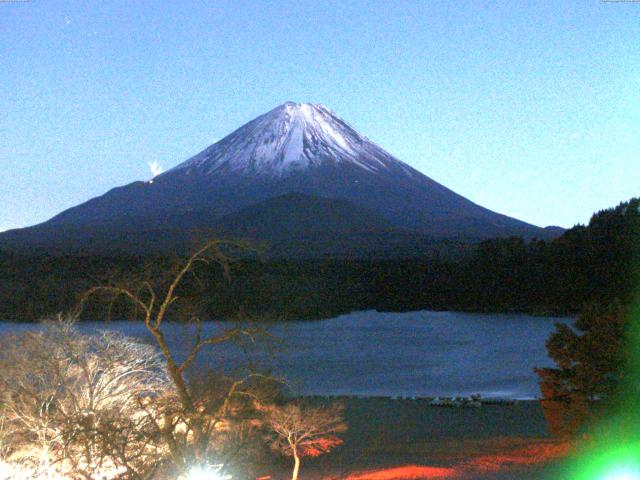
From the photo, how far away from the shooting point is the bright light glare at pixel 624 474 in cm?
766

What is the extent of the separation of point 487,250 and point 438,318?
167 inches

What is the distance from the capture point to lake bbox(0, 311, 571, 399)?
19.3 metres

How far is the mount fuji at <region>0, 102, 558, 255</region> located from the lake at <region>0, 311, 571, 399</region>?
13790 millimetres

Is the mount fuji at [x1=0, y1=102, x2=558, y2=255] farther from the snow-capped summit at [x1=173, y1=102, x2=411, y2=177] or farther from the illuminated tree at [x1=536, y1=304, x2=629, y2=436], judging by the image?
the illuminated tree at [x1=536, y1=304, x2=629, y2=436]

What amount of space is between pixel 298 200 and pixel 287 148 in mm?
6980

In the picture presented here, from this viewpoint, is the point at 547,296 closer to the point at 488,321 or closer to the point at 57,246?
the point at 488,321

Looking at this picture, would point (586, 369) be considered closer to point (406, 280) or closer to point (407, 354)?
point (407, 354)

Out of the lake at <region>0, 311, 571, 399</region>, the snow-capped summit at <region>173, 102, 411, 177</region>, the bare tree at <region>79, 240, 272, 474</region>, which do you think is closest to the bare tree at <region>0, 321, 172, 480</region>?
the bare tree at <region>79, 240, 272, 474</region>

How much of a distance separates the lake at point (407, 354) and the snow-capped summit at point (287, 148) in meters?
21.6

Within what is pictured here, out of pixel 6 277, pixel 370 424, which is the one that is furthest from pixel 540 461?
pixel 6 277

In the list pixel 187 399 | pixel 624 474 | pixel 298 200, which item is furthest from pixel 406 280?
pixel 187 399

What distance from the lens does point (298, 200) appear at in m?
56.8

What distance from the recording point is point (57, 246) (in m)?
44.4

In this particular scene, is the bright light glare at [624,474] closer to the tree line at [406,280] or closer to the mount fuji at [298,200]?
the tree line at [406,280]
